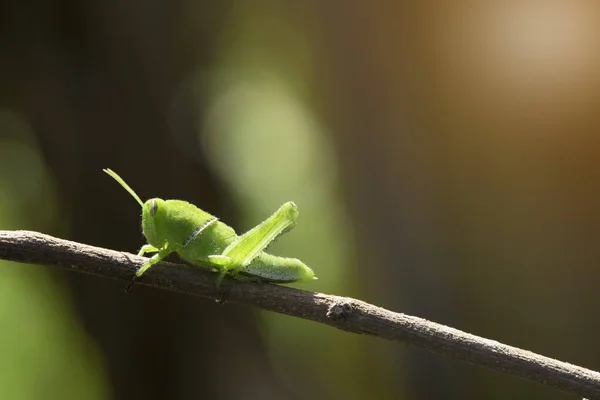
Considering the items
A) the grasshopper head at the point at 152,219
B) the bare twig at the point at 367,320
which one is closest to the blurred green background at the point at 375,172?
the grasshopper head at the point at 152,219

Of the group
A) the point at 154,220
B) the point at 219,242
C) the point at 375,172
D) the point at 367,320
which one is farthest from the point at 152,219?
the point at 375,172

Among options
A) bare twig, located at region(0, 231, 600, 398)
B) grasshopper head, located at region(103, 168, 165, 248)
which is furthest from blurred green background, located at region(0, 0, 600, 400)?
bare twig, located at region(0, 231, 600, 398)

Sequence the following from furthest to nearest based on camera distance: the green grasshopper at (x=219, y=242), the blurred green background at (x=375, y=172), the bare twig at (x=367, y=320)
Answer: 1. the blurred green background at (x=375, y=172)
2. the green grasshopper at (x=219, y=242)
3. the bare twig at (x=367, y=320)

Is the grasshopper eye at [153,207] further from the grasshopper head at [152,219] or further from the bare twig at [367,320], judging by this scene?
the bare twig at [367,320]

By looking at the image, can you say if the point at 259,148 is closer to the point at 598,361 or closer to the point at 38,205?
the point at 38,205

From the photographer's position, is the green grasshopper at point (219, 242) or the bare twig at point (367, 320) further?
the green grasshopper at point (219, 242)

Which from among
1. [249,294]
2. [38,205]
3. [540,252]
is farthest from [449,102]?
[38,205]

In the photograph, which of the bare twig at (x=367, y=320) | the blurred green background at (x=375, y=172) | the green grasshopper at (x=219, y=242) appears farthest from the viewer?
the blurred green background at (x=375, y=172)
